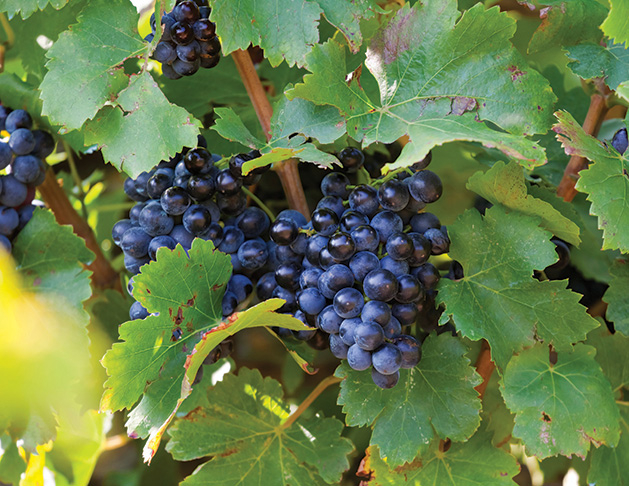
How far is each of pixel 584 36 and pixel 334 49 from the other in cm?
36

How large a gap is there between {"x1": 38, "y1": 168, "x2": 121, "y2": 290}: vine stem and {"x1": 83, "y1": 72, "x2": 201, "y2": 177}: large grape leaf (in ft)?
1.08

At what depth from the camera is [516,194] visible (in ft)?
2.31

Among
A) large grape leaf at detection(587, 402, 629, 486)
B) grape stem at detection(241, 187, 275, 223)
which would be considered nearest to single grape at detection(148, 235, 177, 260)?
grape stem at detection(241, 187, 275, 223)

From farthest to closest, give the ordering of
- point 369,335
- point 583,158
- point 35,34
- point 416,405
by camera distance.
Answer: point 35,34 < point 583,158 < point 416,405 < point 369,335

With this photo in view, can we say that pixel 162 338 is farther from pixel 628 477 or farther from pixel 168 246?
pixel 628 477

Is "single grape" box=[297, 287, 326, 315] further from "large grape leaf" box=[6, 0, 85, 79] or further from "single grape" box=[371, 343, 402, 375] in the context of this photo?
"large grape leaf" box=[6, 0, 85, 79]

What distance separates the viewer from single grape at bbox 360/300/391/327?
2.10 ft

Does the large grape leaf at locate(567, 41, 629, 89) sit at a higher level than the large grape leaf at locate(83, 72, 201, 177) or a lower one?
lower

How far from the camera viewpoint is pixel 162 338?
0.71 metres

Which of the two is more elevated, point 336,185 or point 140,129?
point 140,129

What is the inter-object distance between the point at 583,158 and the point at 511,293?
0.85ft

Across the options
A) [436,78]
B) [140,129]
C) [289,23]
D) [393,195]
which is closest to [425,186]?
[393,195]

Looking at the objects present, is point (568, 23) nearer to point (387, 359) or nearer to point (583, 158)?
point (583, 158)

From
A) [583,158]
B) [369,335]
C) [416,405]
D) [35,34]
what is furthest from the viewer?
[35,34]
